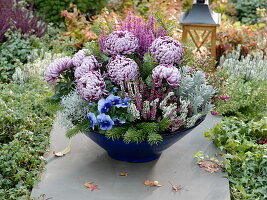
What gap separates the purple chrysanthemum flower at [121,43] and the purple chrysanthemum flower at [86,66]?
0.12m

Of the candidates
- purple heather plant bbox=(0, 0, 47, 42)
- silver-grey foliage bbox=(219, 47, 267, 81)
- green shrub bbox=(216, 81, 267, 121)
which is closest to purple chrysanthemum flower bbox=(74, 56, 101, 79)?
green shrub bbox=(216, 81, 267, 121)

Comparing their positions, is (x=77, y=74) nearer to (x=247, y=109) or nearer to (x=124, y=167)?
(x=124, y=167)

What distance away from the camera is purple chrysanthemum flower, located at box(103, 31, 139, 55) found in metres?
2.93

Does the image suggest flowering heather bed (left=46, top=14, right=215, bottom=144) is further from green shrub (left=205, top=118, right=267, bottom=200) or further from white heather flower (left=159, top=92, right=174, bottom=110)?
green shrub (left=205, top=118, right=267, bottom=200)

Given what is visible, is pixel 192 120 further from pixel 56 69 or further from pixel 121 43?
pixel 56 69

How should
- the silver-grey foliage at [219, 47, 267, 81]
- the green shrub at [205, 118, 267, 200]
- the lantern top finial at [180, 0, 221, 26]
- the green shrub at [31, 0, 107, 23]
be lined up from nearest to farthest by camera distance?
the green shrub at [205, 118, 267, 200], the silver-grey foliage at [219, 47, 267, 81], the lantern top finial at [180, 0, 221, 26], the green shrub at [31, 0, 107, 23]

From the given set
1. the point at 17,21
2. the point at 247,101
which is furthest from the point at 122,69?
the point at 17,21

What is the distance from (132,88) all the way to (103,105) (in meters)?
0.35

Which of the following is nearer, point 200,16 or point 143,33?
point 143,33

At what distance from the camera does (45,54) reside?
5148 millimetres

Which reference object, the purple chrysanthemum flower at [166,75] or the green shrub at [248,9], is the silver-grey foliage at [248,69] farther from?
the green shrub at [248,9]

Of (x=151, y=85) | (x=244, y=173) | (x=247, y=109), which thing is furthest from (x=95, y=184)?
(x=247, y=109)

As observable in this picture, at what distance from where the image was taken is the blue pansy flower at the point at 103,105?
270 centimetres

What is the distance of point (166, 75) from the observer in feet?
9.21
